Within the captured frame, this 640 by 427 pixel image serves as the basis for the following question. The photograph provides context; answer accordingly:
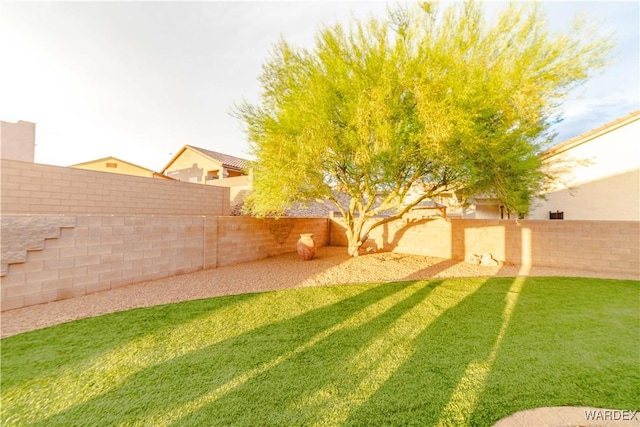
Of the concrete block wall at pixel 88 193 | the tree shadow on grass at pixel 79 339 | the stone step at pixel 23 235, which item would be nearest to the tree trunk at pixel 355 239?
the tree shadow on grass at pixel 79 339

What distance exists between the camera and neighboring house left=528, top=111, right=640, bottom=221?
1102 centimetres

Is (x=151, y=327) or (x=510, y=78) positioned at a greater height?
(x=510, y=78)

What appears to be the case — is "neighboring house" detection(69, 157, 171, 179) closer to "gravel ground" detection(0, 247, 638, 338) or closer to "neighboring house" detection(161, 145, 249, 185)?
"neighboring house" detection(161, 145, 249, 185)

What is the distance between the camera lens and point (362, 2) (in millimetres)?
6918

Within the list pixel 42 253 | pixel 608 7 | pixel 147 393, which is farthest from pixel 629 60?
pixel 42 253

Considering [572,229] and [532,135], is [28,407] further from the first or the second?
[572,229]

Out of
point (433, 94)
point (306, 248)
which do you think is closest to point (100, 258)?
point (306, 248)

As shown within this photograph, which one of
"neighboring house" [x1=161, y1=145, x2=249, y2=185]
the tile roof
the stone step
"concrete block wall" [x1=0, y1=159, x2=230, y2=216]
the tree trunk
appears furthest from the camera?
the tile roof

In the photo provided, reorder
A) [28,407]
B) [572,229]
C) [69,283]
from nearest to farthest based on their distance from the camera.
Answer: [28,407] < [69,283] < [572,229]

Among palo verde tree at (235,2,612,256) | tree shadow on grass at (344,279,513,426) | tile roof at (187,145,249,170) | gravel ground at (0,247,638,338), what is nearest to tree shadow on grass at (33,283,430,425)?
tree shadow on grass at (344,279,513,426)

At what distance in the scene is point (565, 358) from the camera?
10.7 ft

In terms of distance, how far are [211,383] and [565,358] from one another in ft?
14.1

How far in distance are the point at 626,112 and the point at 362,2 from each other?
1364 centimetres

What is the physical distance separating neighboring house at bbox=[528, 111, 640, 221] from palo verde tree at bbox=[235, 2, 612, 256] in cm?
543
